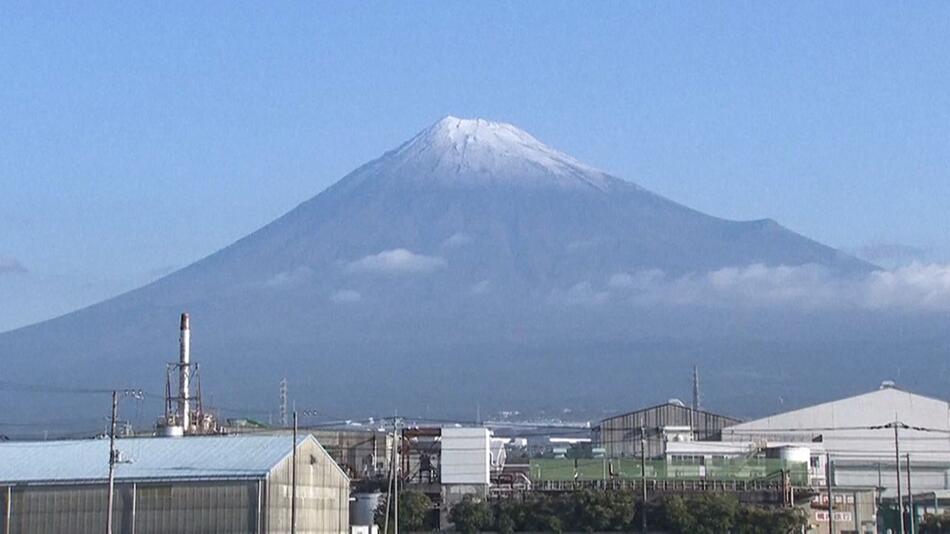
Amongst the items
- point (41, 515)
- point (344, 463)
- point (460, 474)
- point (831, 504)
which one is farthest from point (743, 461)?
point (41, 515)

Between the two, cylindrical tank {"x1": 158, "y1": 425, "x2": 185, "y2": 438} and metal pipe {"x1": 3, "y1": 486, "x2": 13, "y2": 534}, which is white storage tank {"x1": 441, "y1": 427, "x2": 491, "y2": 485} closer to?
cylindrical tank {"x1": 158, "y1": 425, "x2": 185, "y2": 438}

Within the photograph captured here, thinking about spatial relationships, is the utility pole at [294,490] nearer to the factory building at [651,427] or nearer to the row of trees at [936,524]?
the row of trees at [936,524]

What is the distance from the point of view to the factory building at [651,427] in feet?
396

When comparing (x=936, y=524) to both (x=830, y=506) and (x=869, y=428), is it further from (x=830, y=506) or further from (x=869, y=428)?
(x=869, y=428)

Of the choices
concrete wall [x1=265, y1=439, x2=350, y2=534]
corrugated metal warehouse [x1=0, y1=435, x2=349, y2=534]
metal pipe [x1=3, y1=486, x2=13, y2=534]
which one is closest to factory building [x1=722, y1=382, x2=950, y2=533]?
concrete wall [x1=265, y1=439, x2=350, y2=534]

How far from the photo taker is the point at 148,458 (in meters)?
72.0

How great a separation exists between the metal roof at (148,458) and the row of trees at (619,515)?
1412cm

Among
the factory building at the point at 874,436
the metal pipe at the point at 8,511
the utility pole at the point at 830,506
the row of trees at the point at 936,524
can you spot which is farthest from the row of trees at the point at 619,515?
the factory building at the point at 874,436

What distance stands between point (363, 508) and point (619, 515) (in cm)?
1454

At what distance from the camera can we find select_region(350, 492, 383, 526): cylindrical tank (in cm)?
8869

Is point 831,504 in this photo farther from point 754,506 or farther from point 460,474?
point 460,474

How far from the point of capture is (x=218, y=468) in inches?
2763

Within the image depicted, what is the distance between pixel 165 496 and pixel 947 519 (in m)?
40.0

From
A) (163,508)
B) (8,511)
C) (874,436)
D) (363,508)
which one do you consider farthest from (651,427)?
(8,511)
